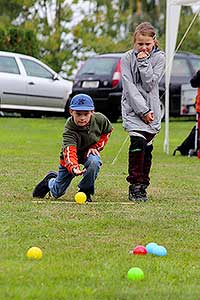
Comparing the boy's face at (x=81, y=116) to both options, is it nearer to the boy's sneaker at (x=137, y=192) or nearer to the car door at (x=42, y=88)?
the boy's sneaker at (x=137, y=192)

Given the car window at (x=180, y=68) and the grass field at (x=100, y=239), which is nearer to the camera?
the grass field at (x=100, y=239)

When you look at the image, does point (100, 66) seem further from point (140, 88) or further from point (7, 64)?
point (140, 88)

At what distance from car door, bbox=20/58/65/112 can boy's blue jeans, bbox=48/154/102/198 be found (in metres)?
14.5

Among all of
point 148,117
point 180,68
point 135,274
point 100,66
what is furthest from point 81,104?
point 180,68

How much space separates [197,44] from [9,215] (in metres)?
39.6

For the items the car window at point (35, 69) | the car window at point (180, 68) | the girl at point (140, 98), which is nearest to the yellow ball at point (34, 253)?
the girl at point (140, 98)

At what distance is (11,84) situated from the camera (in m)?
22.5

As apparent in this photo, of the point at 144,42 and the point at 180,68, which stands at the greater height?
the point at 144,42

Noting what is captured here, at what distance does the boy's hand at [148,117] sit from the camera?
8.29 m

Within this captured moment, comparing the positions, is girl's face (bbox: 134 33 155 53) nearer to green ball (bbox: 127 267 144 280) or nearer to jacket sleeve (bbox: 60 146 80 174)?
jacket sleeve (bbox: 60 146 80 174)

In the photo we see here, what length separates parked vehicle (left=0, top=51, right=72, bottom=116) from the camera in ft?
74.2

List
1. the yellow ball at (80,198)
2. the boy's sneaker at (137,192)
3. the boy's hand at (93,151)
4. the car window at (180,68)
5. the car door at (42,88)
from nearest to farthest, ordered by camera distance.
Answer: the yellow ball at (80,198), the boy's hand at (93,151), the boy's sneaker at (137,192), the car door at (42,88), the car window at (180,68)

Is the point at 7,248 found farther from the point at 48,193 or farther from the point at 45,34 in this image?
the point at 45,34

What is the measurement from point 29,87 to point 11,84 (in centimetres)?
53
